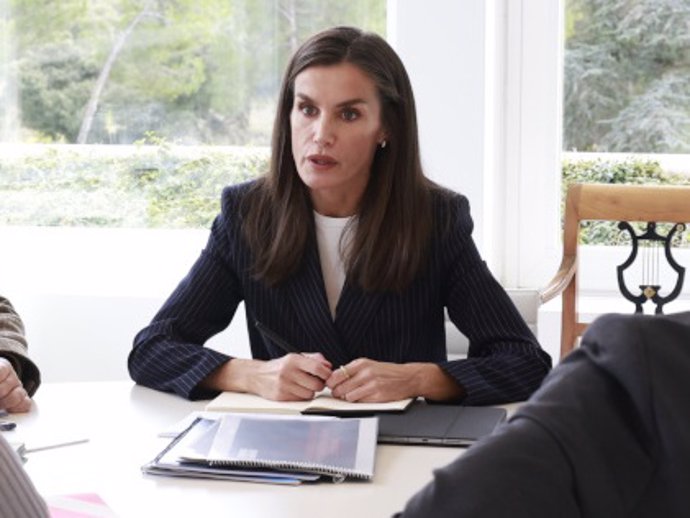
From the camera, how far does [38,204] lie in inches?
177

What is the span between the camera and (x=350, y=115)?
268 cm

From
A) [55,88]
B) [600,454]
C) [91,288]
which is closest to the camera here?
[600,454]

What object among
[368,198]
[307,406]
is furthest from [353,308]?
[307,406]

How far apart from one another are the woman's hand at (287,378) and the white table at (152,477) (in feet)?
0.32

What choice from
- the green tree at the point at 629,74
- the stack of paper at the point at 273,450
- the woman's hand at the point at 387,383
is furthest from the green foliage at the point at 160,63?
the stack of paper at the point at 273,450

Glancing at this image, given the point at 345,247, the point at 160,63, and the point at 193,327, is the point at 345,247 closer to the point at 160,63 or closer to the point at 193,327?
the point at 193,327

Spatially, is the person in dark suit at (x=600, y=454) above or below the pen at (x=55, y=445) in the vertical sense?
above

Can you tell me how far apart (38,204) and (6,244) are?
17 centimetres

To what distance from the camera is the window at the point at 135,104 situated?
4.30m

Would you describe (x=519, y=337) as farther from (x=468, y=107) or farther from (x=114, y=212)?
(x=114, y=212)

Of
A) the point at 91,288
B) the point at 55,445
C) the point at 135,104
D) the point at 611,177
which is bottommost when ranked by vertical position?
the point at 91,288

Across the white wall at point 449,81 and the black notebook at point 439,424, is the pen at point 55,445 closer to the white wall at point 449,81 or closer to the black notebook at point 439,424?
the black notebook at point 439,424

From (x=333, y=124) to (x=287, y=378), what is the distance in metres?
0.62

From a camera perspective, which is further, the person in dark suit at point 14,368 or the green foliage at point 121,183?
the green foliage at point 121,183
